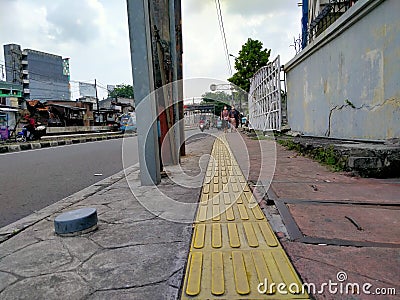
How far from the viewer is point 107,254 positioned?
5.18 ft

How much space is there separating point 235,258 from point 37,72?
56.4m

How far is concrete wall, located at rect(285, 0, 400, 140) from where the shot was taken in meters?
3.35

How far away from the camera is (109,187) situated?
340 centimetres

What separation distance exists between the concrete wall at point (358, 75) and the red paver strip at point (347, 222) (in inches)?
68.4

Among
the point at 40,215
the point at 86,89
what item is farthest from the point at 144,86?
the point at 86,89

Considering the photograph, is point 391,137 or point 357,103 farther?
point 357,103

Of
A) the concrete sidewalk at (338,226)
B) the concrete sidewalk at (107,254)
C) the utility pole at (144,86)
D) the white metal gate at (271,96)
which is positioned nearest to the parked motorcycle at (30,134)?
the white metal gate at (271,96)

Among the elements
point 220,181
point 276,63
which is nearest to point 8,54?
point 276,63

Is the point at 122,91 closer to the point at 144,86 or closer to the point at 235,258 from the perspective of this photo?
the point at 144,86

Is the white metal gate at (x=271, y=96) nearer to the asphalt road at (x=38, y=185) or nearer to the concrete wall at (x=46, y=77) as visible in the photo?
the asphalt road at (x=38, y=185)

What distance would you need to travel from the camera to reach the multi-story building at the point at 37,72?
142ft

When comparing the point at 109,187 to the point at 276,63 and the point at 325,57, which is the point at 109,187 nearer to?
the point at 325,57

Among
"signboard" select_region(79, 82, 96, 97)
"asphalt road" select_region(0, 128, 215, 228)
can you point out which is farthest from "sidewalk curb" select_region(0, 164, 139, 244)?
"signboard" select_region(79, 82, 96, 97)

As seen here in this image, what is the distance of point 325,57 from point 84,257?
5109 millimetres
